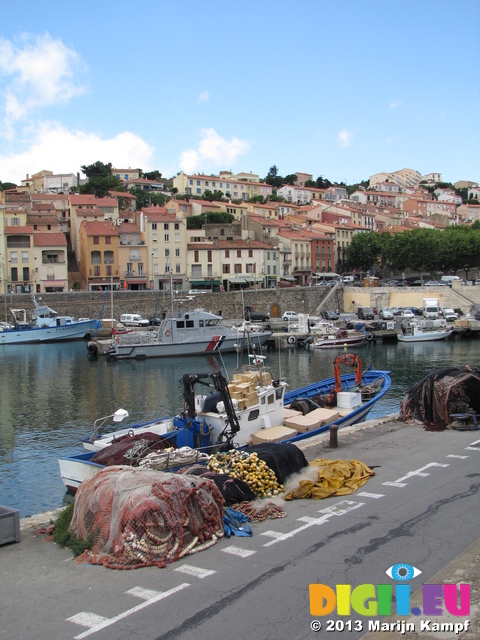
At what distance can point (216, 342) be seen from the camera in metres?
43.9

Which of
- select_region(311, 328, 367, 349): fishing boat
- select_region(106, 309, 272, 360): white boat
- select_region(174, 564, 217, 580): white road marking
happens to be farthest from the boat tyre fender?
select_region(174, 564, 217, 580): white road marking

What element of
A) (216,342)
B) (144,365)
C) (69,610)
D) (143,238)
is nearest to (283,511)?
(69,610)

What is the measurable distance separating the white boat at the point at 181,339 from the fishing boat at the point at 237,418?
76.1 feet

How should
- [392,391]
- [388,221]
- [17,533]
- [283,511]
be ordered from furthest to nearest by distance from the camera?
[388,221]
[392,391]
[283,511]
[17,533]

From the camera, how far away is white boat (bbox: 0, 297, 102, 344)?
50.8 metres

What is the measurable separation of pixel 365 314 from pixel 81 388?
108 feet

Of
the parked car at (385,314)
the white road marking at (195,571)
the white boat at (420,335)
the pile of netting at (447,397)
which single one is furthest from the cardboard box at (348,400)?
the parked car at (385,314)

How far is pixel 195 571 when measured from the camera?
7.72 m

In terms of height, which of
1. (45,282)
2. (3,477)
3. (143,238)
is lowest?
(3,477)

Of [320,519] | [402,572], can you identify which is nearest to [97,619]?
[402,572]

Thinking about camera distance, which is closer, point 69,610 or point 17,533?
point 69,610

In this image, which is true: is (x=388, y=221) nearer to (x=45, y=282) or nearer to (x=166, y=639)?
(x=45, y=282)

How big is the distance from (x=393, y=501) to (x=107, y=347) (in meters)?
36.2

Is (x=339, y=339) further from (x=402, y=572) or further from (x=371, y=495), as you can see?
(x=402, y=572)
